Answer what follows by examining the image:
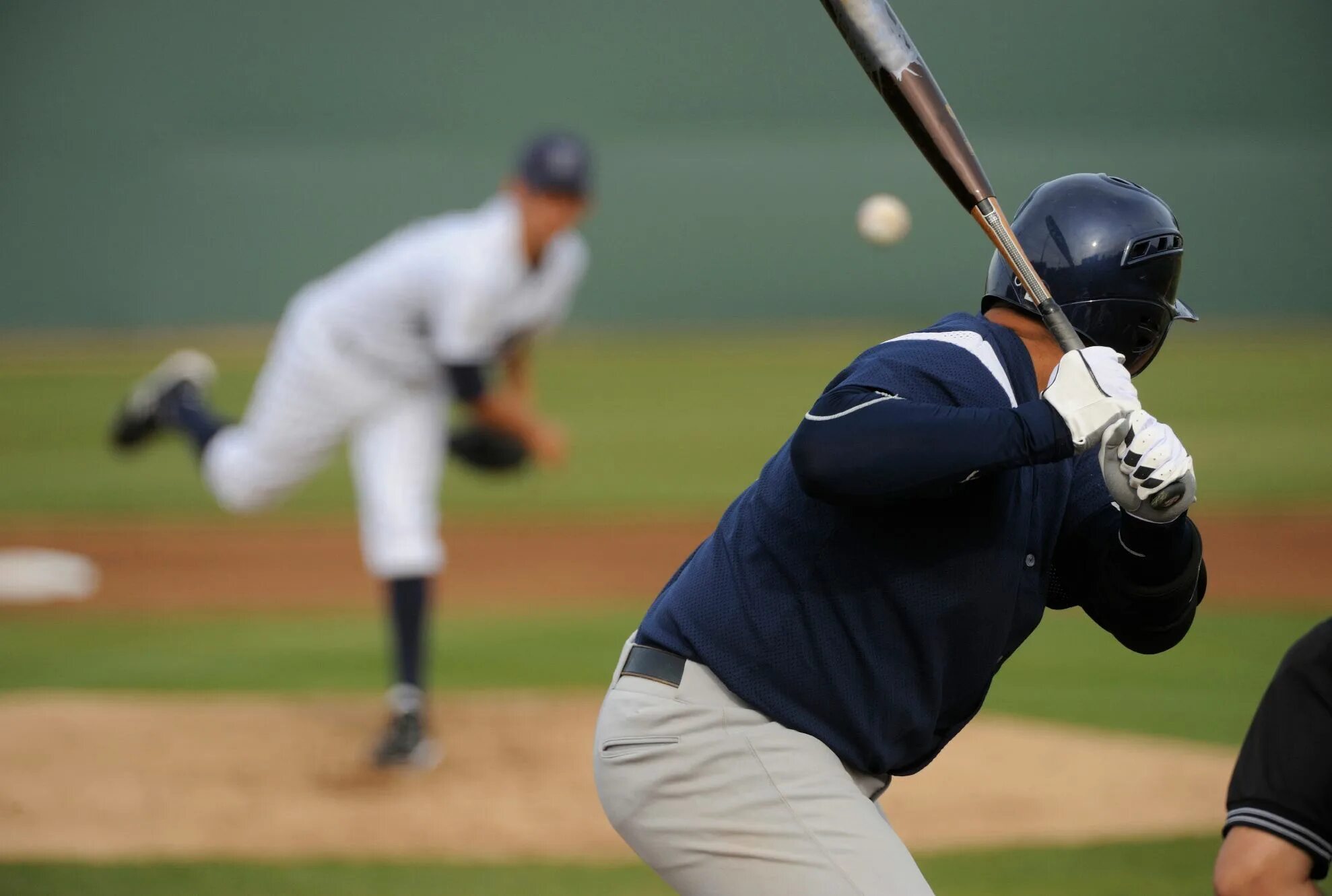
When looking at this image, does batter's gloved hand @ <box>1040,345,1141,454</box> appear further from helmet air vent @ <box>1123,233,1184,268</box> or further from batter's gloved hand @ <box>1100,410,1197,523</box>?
helmet air vent @ <box>1123,233,1184,268</box>

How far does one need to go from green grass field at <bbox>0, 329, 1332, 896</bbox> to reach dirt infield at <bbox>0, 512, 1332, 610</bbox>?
43 centimetres

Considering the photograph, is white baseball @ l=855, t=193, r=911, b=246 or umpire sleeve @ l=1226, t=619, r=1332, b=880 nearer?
umpire sleeve @ l=1226, t=619, r=1332, b=880

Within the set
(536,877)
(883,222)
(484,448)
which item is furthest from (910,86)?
(484,448)

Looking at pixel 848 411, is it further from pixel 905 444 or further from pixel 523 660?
pixel 523 660

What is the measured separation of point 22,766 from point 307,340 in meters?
1.87

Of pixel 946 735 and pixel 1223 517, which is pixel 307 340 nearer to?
pixel 946 735

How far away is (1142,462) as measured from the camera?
2.06 metres

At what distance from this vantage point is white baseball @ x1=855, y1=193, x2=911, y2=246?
2766mm

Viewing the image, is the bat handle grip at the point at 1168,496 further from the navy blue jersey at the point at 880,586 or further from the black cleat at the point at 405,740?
the black cleat at the point at 405,740

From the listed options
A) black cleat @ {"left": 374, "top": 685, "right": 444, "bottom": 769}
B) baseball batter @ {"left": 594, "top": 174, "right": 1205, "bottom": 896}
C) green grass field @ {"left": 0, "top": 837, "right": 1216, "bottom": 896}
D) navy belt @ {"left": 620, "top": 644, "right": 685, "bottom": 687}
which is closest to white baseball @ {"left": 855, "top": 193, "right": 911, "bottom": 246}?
baseball batter @ {"left": 594, "top": 174, "right": 1205, "bottom": 896}

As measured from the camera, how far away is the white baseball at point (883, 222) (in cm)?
277

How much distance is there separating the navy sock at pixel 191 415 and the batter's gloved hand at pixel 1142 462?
16.3 ft

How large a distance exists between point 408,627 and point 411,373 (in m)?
0.98

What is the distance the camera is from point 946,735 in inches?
91.4
